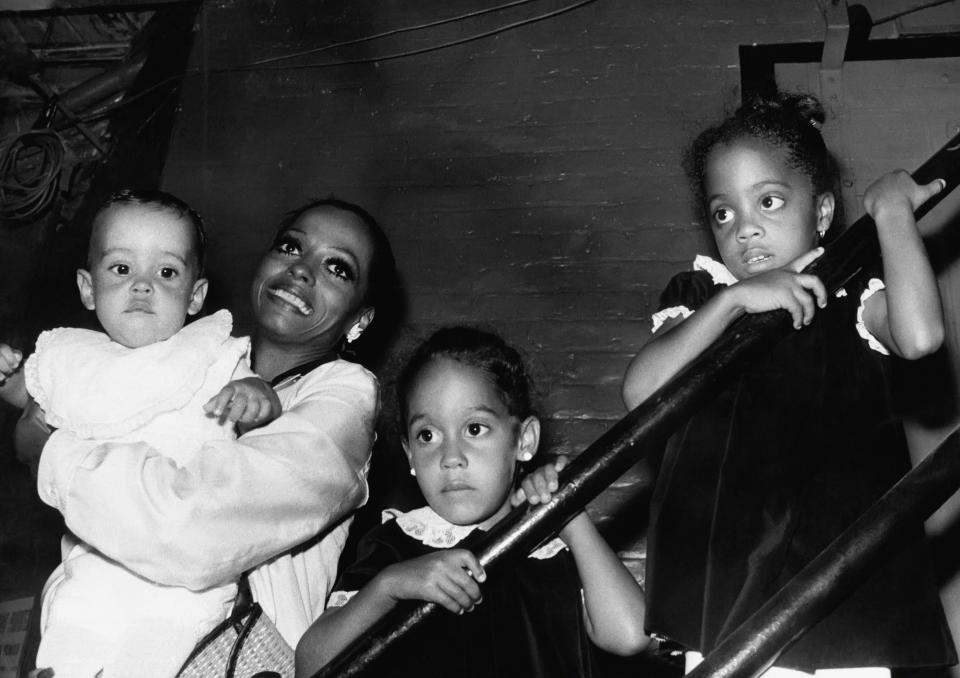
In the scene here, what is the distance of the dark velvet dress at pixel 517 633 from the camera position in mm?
2057

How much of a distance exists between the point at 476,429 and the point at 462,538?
247 millimetres

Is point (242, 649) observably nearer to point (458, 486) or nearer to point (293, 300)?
point (458, 486)

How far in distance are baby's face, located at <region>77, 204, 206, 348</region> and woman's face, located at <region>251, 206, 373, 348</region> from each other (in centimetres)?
30

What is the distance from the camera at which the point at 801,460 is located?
188cm

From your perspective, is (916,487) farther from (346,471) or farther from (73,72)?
(73,72)

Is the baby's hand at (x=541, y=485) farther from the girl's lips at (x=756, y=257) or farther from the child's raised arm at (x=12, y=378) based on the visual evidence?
the child's raised arm at (x=12, y=378)

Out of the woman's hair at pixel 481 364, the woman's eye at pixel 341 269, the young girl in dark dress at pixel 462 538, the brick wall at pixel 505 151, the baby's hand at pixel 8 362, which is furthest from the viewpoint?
the brick wall at pixel 505 151

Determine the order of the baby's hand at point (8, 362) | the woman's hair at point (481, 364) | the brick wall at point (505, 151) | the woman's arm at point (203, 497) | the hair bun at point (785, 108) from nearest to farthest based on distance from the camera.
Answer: the woman's arm at point (203, 497), the baby's hand at point (8, 362), the woman's hair at point (481, 364), the hair bun at point (785, 108), the brick wall at point (505, 151)

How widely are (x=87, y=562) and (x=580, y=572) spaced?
3.07 feet

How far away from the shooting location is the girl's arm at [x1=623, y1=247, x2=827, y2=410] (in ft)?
5.64

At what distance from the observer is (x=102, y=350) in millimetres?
2242

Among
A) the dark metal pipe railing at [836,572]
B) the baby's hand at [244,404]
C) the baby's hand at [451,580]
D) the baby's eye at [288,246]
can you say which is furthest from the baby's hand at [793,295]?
the baby's eye at [288,246]

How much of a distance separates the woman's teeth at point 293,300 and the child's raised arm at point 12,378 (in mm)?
636

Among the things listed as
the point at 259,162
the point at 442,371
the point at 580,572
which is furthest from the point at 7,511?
the point at 580,572
